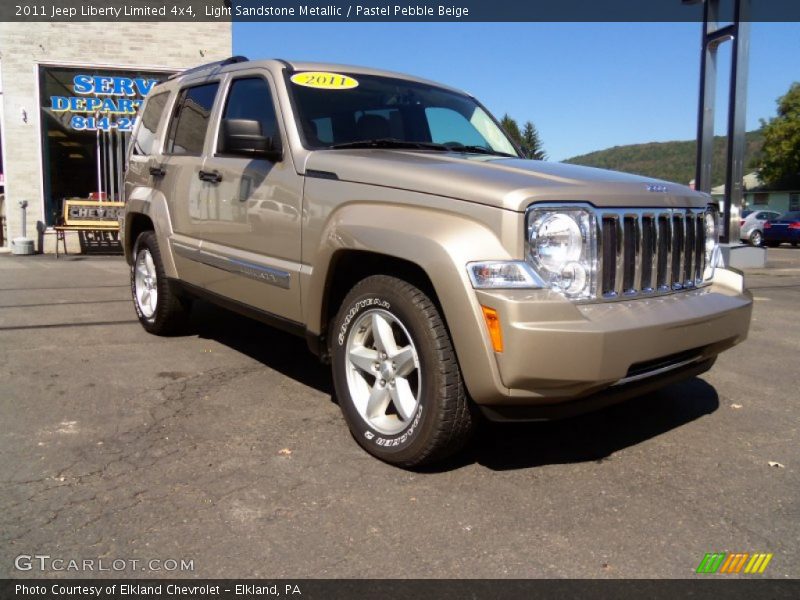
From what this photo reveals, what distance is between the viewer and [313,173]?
3.63 meters

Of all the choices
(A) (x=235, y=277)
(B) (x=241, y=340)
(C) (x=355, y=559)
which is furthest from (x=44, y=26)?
(C) (x=355, y=559)

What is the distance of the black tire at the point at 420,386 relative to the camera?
293 centimetres

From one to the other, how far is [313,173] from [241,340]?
8.28 ft

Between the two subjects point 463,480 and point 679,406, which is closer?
point 463,480

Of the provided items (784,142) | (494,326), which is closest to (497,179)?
(494,326)

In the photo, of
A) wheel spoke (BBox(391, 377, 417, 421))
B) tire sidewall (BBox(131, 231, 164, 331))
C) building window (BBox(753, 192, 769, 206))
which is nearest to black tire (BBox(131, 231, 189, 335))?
tire sidewall (BBox(131, 231, 164, 331))

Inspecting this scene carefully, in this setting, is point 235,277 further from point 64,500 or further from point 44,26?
point 44,26

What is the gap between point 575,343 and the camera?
2.69 meters

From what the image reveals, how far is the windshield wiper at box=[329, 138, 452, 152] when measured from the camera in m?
3.90

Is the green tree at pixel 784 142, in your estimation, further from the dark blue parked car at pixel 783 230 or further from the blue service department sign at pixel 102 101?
the blue service department sign at pixel 102 101

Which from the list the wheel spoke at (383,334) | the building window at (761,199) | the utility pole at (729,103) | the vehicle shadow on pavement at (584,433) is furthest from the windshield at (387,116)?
the building window at (761,199)

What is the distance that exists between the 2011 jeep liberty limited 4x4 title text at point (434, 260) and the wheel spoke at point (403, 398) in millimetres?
10

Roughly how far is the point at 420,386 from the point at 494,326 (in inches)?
19.8

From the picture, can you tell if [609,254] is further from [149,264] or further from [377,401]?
[149,264]
